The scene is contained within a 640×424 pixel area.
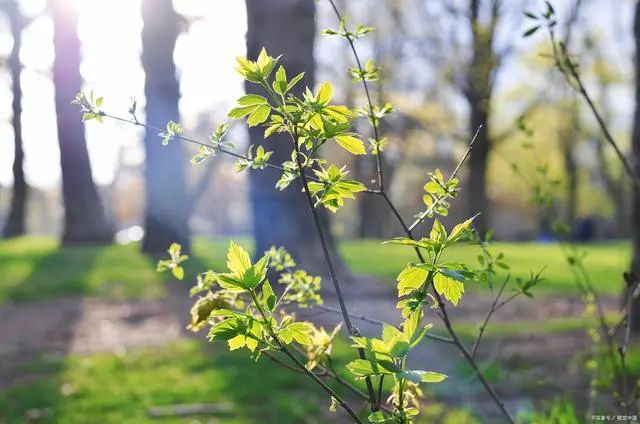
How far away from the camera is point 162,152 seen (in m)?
12.9

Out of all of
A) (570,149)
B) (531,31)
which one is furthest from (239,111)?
(570,149)

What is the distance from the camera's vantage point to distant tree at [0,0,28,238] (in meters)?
22.1

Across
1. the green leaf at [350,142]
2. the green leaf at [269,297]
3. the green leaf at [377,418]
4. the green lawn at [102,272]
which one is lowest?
the green lawn at [102,272]

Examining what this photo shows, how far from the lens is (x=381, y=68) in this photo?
169 cm

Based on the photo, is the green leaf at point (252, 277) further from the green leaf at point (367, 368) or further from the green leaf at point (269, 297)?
the green leaf at point (367, 368)

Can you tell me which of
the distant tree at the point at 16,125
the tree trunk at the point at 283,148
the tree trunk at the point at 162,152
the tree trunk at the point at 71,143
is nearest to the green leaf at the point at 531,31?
the tree trunk at the point at 283,148

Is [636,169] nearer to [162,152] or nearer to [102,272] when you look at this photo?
[102,272]

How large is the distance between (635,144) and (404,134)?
1026 inches

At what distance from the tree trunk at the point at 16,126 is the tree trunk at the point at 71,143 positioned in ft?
24.9

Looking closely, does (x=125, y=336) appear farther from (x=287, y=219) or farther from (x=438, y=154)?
(x=438, y=154)

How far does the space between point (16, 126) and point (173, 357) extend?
19.5 metres

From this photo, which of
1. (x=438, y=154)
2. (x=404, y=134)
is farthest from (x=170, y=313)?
(x=438, y=154)

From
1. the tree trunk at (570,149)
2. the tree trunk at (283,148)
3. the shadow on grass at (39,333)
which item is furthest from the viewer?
the tree trunk at (570,149)

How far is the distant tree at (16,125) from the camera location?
72.4ft
